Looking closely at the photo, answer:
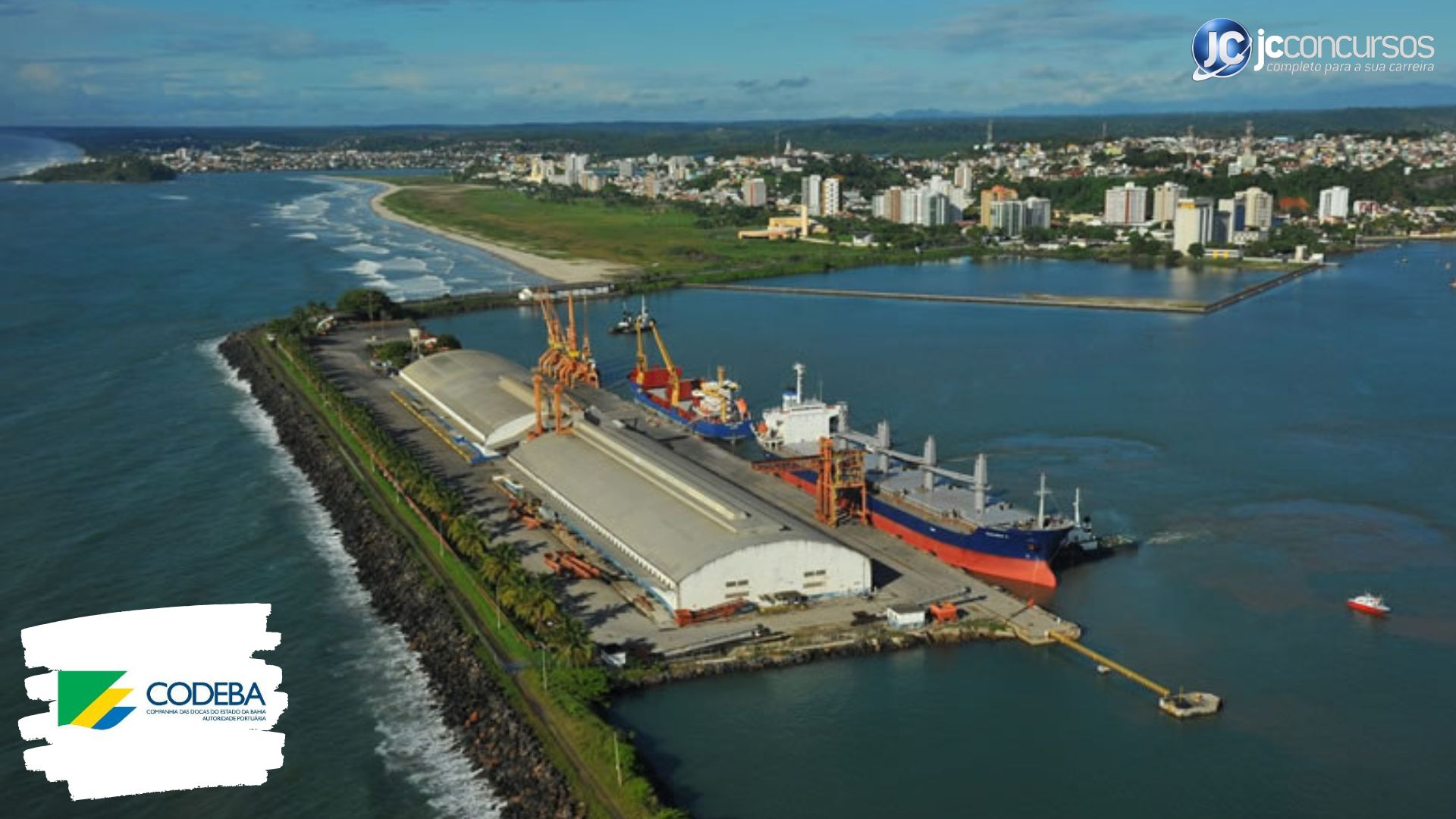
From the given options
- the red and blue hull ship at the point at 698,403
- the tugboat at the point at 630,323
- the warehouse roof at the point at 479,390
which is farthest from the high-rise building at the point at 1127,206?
the warehouse roof at the point at 479,390

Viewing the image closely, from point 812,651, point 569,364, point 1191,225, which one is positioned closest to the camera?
point 812,651

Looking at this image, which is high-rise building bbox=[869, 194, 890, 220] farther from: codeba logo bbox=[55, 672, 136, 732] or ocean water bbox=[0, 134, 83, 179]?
ocean water bbox=[0, 134, 83, 179]

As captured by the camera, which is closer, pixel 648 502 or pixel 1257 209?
pixel 648 502

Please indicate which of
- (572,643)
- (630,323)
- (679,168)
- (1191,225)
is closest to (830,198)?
(1191,225)

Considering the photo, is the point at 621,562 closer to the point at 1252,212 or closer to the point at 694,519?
the point at 694,519

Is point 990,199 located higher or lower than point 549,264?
higher

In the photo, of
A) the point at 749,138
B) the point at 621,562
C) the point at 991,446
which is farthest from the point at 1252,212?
the point at 749,138

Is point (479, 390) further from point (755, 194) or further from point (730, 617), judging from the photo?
point (755, 194)
